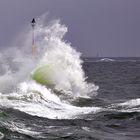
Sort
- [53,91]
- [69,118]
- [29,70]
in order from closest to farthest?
[69,118], [53,91], [29,70]

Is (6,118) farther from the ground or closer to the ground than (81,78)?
closer to the ground

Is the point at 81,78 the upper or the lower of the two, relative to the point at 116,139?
upper

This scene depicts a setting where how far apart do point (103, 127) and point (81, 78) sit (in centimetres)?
1593

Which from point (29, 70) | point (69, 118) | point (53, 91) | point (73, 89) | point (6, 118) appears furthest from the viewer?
point (29, 70)

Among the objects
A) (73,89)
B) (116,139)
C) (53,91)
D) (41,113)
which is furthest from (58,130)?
(73,89)

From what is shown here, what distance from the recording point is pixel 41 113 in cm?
2297

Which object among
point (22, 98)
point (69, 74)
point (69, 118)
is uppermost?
point (69, 74)

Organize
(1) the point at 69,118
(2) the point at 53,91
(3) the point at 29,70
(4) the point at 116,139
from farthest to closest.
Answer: (3) the point at 29,70 → (2) the point at 53,91 → (1) the point at 69,118 → (4) the point at 116,139

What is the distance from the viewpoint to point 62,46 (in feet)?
120

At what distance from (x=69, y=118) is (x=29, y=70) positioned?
1497 cm

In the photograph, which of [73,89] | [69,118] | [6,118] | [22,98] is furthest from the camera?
[73,89]

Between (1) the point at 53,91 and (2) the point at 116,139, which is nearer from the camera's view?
(2) the point at 116,139

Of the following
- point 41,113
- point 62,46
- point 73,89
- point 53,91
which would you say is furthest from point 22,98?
point 62,46

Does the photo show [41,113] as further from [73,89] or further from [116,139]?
[73,89]
